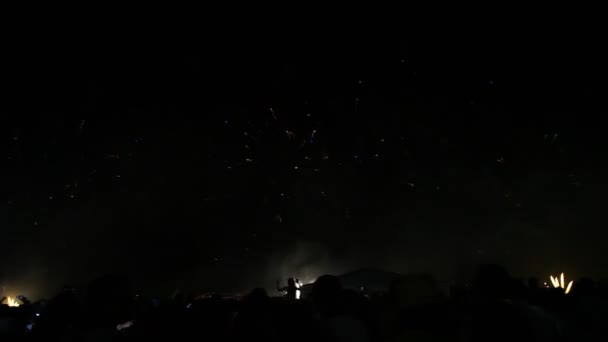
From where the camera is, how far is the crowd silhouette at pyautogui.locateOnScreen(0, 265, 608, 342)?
311 cm

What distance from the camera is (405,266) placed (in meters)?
35.0

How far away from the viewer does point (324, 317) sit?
13.1 feet

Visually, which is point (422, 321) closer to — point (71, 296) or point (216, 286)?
point (71, 296)

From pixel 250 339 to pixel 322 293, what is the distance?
0.94m

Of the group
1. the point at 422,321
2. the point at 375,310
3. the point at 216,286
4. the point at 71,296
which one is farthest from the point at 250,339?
the point at 216,286

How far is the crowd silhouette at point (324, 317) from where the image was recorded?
311 cm

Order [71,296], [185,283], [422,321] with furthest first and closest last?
[185,283]
[71,296]
[422,321]

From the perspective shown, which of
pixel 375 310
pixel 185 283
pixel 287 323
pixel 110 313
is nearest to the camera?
pixel 287 323

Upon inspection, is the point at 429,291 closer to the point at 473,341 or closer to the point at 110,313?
the point at 473,341

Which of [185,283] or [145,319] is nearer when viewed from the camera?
[145,319]

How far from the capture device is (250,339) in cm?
331

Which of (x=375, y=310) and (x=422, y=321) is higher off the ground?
(x=375, y=310)

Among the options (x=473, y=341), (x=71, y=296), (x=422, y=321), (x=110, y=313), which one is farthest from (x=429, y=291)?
(x=71, y=296)

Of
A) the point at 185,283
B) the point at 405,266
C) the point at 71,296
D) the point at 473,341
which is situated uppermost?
the point at 185,283
